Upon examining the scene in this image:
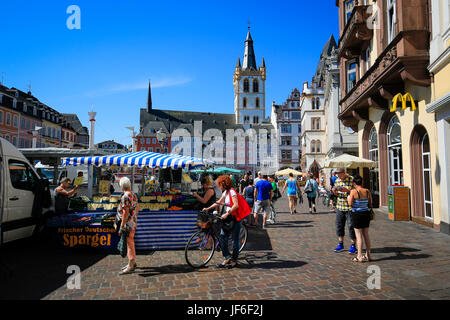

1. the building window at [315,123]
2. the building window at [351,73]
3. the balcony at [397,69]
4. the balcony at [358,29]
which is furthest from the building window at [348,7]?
the building window at [315,123]

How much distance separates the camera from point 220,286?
14.8 feet

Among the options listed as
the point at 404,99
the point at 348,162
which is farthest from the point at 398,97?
the point at 348,162

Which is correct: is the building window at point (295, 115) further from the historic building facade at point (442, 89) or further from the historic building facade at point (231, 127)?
the historic building facade at point (442, 89)

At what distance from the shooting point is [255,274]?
5.05 metres

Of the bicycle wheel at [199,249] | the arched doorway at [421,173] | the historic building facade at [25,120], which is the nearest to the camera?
the bicycle wheel at [199,249]

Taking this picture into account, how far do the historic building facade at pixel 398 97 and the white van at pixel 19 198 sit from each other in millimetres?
11481

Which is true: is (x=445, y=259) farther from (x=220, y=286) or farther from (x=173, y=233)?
(x=173, y=233)

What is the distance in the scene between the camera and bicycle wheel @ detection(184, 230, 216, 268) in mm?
5391

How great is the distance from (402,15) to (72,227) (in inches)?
463

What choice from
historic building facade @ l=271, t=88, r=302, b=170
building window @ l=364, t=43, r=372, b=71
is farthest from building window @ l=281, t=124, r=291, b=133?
building window @ l=364, t=43, r=372, b=71

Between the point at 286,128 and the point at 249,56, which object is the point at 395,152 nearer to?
the point at 286,128

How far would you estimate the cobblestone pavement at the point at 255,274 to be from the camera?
4.19m

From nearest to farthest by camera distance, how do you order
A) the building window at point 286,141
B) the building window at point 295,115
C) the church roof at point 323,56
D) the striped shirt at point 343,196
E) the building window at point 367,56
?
the striped shirt at point 343,196
the building window at point 367,56
the church roof at point 323,56
the building window at point 295,115
the building window at point 286,141

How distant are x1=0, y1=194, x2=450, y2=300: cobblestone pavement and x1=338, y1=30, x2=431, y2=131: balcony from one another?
5344mm
